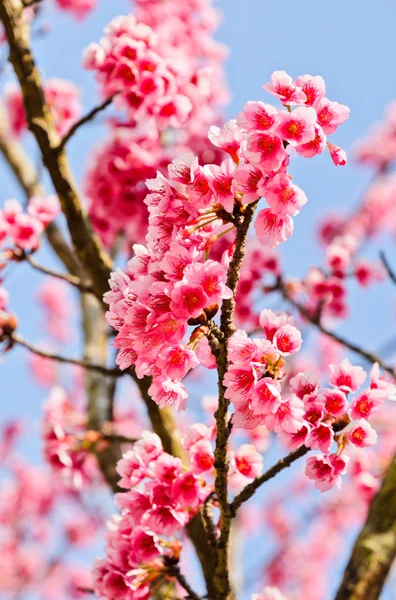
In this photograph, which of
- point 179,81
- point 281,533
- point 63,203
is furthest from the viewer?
point 281,533

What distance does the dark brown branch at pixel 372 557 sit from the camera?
267 centimetres

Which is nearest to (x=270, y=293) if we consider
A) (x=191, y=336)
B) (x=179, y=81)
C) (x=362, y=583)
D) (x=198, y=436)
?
(x=179, y=81)

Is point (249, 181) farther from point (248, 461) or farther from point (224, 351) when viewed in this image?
point (248, 461)

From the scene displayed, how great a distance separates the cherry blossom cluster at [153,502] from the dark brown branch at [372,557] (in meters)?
0.97

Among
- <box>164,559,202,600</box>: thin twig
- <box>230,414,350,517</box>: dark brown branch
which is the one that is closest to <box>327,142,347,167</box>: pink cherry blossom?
<box>230,414,350,517</box>: dark brown branch

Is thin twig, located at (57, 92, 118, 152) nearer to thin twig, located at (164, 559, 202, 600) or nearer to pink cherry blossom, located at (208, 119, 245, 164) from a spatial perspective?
pink cherry blossom, located at (208, 119, 245, 164)

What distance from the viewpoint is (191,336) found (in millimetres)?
1582

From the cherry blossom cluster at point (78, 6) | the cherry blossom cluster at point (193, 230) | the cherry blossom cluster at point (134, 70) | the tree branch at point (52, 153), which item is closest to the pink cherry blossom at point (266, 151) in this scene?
the cherry blossom cluster at point (193, 230)

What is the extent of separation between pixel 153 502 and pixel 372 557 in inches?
49.2

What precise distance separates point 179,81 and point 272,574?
7.73 m

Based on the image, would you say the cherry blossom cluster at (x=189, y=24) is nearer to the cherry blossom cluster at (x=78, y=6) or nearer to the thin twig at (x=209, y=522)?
the cherry blossom cluster at (x=78, y=6)

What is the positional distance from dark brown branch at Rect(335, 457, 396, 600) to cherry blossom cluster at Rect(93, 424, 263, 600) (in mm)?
967

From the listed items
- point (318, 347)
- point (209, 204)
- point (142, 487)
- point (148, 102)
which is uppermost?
point (209, 204)

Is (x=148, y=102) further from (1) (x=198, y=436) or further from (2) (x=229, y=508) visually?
(2) (x=229, y=508)
